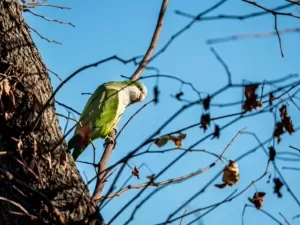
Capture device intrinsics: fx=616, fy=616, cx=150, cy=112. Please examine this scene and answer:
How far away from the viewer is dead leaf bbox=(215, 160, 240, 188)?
2601 millimetres

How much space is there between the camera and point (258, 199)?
102 inches

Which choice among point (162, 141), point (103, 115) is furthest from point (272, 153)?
point (103, 115)

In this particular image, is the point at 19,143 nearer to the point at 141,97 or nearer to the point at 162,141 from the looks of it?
the point at 162,141

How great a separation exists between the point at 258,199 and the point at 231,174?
0.16 metres

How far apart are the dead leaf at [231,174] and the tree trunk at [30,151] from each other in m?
0.58

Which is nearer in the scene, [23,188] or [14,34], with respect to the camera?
[23,188]

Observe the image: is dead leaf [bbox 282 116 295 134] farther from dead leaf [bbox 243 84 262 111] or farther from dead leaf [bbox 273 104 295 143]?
dead leaf [bbox 243 84 262 111]

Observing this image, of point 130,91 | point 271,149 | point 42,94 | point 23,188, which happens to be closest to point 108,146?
point 42,94

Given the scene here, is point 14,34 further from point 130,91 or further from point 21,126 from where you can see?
point 130,91

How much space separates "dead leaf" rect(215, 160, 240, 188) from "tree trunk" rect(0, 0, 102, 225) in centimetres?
58

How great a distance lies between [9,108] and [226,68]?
1.11 meters

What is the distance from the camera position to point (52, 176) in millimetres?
2623

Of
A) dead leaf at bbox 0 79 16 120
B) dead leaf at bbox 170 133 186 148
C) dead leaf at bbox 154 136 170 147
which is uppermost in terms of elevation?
dead leaf at bbox 0 79 16 120

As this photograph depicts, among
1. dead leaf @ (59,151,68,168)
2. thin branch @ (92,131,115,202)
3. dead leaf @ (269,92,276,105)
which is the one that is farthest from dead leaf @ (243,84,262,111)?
dead leaf @ (59,151,68,168)
